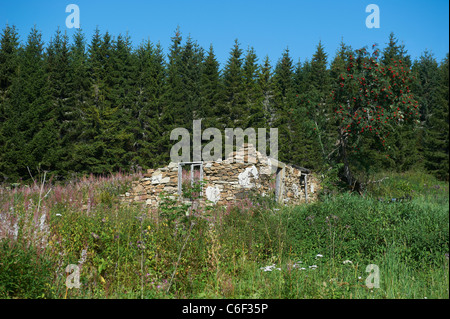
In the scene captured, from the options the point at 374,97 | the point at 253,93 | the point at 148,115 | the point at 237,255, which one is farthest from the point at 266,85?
the point at 237,255

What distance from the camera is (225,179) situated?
38.0 ft

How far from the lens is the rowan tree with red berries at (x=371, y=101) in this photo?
39.8 ft

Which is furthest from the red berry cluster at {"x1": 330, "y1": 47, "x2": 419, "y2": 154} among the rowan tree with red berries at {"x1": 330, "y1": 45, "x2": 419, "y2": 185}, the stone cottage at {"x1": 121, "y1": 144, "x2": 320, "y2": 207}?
the stone cottage at {"x1": 121, "y1": 144, "x2": 320, "y2": 207}

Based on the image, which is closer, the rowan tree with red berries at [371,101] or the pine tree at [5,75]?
the rowan tree with red berries at [371,101]

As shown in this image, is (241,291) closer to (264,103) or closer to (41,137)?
(41,137)

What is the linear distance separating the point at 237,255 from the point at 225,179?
261 inches

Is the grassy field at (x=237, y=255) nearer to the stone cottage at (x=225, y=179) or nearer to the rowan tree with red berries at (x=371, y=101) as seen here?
the stone cottage at (x=225, y=179)

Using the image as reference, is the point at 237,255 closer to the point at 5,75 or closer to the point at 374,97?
the point at 374,97

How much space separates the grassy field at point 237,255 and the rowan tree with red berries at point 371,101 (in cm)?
639

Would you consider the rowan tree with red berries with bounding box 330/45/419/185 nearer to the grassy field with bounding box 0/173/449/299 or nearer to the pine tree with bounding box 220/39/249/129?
the grassy field with bounding box 0/173/449/299

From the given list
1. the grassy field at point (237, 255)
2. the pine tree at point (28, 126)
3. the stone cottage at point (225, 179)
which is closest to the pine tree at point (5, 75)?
the pine tree at point (28, 126)

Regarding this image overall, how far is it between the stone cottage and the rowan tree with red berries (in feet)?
9.76
